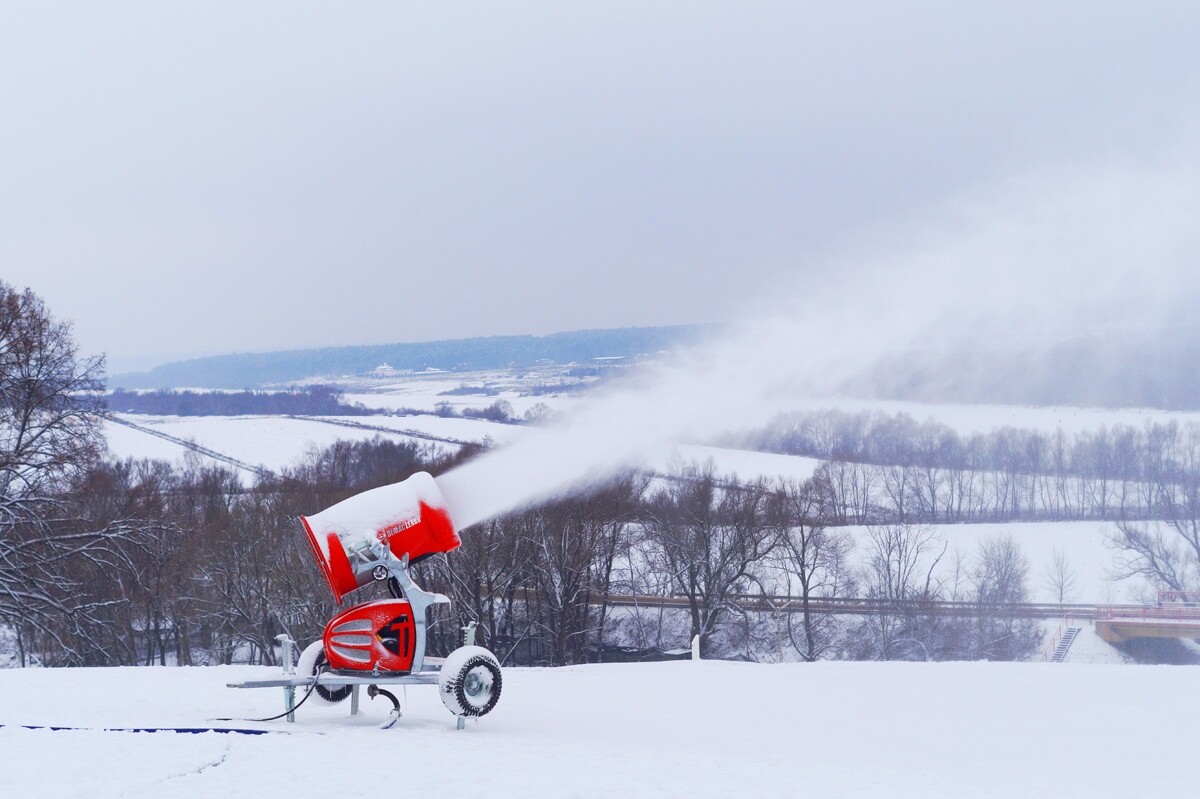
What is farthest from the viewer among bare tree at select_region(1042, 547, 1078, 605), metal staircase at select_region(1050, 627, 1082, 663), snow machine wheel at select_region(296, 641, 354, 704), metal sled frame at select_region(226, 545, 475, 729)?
bare tree at select_region(1042, 547, 1078, 605)

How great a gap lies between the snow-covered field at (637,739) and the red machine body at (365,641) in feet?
2.09

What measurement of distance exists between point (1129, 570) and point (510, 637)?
88.8ft

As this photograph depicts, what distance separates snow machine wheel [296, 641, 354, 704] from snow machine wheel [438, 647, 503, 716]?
4.86 ft

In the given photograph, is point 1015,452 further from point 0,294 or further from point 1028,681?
point 0,294

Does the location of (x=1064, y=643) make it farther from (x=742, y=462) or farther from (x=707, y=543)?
(x=742, y=462)

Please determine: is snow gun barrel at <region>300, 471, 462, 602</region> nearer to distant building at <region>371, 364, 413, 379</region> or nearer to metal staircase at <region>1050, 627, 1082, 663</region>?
metal staircase at <region>1050, 627, 1082, 663</region>

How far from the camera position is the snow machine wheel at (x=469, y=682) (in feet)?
36.8

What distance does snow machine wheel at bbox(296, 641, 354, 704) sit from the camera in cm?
1209

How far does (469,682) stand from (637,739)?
74.9 inches

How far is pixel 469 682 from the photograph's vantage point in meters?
11.4

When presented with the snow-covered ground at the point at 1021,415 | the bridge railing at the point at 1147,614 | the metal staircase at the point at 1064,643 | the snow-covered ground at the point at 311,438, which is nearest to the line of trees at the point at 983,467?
the snow-covered ground at the point at 1021,415

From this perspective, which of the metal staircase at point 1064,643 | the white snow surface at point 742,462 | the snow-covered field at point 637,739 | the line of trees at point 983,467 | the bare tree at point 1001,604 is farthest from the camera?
the line of trees at point 983,467

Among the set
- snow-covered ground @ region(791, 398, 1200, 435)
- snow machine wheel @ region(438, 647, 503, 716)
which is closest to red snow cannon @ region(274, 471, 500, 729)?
snow machine wheel @ region(438, 647, 503, 716)

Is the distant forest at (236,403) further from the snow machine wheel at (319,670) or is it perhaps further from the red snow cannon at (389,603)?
the red snow cannon at (389,603)
